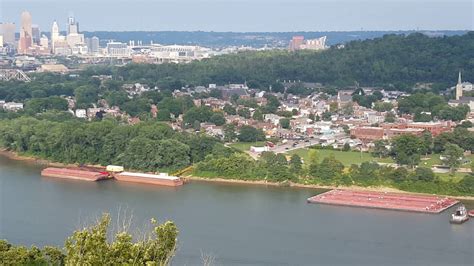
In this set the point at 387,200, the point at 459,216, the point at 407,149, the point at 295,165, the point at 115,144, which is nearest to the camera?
the point at 459,216

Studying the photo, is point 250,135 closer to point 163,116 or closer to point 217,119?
point 217,119

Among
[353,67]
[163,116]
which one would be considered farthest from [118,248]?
[353,67]

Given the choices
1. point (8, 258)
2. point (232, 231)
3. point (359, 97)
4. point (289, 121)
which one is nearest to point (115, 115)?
point (289, 121)

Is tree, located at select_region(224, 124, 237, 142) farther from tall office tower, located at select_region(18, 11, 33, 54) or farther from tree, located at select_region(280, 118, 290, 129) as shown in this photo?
tall office tower, located at select_region(18, 11, 33, 54)

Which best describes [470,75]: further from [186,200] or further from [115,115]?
[186,200]

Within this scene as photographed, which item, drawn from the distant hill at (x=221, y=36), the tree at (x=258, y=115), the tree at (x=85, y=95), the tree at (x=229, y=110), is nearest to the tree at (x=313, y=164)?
the tree at (x=258, y=115)

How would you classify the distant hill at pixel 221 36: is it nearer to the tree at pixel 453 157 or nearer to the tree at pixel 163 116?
the tree at pixel 163 116
